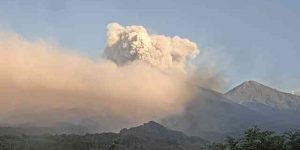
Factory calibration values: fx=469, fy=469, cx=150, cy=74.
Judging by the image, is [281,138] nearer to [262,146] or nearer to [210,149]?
[262,146]

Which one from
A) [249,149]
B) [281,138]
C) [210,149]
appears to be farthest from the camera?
[210,149]

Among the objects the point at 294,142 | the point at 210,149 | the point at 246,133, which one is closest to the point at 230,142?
the point at 246,133

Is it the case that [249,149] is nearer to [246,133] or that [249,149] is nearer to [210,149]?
[246,133]

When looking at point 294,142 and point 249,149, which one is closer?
point 249,149

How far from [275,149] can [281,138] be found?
2359mm

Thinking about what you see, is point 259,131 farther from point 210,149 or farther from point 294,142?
point 210,149

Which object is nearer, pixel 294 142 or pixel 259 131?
pixel 259 131

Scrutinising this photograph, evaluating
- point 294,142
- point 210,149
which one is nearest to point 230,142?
point 294,142

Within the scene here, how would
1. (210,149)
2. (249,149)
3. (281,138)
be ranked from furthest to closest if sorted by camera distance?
(210,149) → (281,138) → (249,149)

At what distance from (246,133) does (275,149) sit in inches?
109

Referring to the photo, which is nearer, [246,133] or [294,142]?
[246,133]

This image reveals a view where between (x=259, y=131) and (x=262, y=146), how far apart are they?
2.01m

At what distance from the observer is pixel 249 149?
38.5 metres

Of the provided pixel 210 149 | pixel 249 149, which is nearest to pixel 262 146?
pixel 249 149
